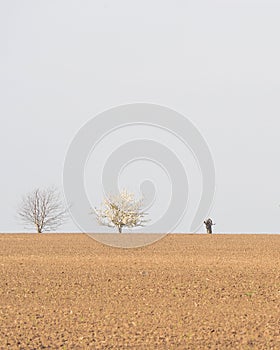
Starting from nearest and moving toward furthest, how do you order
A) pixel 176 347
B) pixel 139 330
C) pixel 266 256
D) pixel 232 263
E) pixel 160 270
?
pixel 176 347
pixel 139 330
pixel 160 270
pixel 232 263
pixel 266 256

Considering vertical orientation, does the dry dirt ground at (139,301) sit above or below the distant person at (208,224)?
below

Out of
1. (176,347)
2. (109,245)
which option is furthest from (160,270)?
(109,245)

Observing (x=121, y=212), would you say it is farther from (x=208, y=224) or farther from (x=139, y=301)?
(x=139, y=301)

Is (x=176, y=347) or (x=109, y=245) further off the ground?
(x=109, y=245)

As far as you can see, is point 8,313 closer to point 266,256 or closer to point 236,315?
point 236,315

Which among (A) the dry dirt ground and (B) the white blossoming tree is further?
(B) the white blossoming tree

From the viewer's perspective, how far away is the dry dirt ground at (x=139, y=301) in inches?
683

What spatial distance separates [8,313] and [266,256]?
60.7ft

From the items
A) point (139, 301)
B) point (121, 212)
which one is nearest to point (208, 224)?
point (121, 212)

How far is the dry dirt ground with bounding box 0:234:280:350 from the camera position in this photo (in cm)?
1736

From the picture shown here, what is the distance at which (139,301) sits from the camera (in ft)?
73.3

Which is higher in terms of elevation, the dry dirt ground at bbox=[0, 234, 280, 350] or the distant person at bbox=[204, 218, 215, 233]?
the distant person at bbox=[204, 218, 215, 233]

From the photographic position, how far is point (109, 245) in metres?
45.2

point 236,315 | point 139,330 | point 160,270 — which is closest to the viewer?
point 139,330
